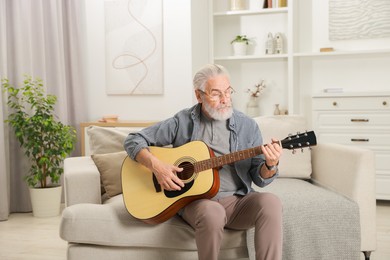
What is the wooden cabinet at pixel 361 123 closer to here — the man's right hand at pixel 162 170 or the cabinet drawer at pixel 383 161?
the cabinet drawer at pixel 383 161

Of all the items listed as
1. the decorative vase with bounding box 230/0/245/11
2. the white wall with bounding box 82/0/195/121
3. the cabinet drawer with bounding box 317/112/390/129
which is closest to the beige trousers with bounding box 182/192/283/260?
the cabinet drawer with bounding box 317/112/390/129

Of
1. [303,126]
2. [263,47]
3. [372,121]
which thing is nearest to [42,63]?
[263,47]

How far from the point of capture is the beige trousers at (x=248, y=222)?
2.16 meters

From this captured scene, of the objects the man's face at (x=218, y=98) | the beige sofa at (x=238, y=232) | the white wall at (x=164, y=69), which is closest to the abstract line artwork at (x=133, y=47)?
the white wall at (x=164, y=69)

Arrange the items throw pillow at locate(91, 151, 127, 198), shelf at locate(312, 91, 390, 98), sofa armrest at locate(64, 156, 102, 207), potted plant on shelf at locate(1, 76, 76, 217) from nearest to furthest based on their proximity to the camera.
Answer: sofa armrest at locate(64, 156, 102, 207)
throw pillow at locate(91, 151, 127, 198)
potted plant on shelf at locate(1, 76, 76, 217)
shelf at locate(312, 91, 390, 98)

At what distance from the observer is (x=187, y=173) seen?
7.75 feet

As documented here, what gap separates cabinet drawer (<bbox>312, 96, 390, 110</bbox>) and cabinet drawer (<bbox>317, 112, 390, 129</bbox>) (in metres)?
0.05

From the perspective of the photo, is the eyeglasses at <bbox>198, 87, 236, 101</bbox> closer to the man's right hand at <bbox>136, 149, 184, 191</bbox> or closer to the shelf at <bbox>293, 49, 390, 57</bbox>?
the man's right hand at <bbox>136, 149, 184, 191</bbox>

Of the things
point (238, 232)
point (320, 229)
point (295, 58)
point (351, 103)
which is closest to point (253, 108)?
point (295, 58)

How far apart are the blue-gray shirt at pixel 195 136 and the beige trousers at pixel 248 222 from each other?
0.46 ft

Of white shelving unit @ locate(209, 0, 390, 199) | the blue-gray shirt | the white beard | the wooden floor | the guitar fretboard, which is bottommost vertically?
the wooden floor

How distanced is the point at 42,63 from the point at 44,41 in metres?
0.22

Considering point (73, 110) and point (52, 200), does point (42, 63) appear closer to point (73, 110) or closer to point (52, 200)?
point (73, 110)

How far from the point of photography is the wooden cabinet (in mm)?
4477
